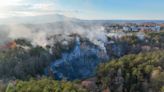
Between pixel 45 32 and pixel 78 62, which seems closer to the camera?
pixel 78 62

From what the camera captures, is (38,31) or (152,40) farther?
(152,40)

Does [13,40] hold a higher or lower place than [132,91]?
higher

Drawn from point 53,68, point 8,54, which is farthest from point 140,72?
point 8,54

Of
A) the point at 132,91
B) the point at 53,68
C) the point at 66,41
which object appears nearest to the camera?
the point at 132,91

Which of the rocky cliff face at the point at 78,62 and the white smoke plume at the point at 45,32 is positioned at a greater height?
the white smoke plume at the point at 45,32

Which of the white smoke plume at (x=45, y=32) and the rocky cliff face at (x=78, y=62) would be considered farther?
the white smoke plume at (x=45, y=32)

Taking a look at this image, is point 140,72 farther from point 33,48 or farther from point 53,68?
point 33,48

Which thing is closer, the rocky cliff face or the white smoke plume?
the rocky cliff face

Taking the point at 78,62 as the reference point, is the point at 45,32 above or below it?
above

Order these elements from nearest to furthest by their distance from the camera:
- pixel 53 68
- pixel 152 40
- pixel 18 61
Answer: pixel 18 61 < pixel 53 68 < pixel 152 40

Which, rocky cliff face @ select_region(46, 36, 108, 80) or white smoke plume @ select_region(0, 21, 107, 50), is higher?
white smoke plume @ select_region(0, 21, 107, 50)
